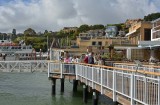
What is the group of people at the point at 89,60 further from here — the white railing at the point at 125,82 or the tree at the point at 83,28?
the tree at the point at 83,28

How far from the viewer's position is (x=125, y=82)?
46.0 feet

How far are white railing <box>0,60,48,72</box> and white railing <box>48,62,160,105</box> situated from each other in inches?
620

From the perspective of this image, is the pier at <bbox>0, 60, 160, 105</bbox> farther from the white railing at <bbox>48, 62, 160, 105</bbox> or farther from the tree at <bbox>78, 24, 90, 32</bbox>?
the tree at <bbox>78, 24, 90, 32</bbox>

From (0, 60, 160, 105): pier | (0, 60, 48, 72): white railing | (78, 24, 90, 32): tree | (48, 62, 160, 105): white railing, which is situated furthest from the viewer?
(78, 24, 90, 32): tree

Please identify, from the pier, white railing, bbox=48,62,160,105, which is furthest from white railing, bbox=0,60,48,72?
white railing, bbox=48,62,160,105

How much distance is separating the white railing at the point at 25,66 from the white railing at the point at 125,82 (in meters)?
15.7

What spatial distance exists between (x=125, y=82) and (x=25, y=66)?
1186 inches

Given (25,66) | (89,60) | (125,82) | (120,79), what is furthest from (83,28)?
(125,82)

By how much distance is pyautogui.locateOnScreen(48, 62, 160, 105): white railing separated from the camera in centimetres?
1088

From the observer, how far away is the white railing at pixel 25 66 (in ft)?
138

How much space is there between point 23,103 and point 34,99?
83.1 inches

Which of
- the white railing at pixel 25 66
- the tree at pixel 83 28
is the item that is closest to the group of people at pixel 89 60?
the white railing at pixel 25 66

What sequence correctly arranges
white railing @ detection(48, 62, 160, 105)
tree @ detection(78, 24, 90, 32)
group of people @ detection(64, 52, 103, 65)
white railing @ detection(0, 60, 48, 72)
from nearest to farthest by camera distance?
→ white railing @ detection(48, 62, 160, 105), group of people @ detection(64, 52, 103, 65), white railing @ detection(0, 60, 48, 72), tree @ detection(78, 24, 90, 32)

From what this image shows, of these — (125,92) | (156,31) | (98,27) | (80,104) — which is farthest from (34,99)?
(98,27)
